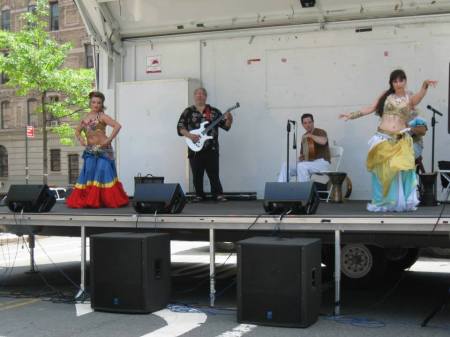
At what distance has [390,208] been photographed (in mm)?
6625

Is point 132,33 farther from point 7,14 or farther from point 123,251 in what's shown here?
point 7,14

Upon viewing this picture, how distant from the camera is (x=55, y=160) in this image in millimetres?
38344

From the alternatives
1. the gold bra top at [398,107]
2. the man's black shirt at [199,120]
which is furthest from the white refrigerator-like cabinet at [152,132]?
the gold bra top at [398,107]

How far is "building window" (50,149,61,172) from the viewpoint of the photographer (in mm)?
38125

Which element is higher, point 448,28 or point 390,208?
point 448,28

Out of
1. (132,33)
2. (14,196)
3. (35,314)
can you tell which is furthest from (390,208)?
(132,33)

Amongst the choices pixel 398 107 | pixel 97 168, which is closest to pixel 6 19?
pixel 97 168

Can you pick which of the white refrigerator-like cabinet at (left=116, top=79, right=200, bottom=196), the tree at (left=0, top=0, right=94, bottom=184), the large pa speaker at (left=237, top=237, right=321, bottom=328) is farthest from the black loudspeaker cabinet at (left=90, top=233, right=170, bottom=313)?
the tree at (left=0, top=0, right=94, bottom=184)

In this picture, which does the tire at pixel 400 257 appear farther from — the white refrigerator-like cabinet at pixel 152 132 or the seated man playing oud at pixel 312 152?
the white refrigerator-like cabinet at pixel 152 132

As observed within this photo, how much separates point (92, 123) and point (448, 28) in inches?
197

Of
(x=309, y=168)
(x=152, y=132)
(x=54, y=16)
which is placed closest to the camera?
(x=309, y=168)

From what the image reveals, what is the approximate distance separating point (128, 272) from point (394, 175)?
9.80 feet

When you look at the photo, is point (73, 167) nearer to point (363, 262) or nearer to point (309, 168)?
point (309, 168)

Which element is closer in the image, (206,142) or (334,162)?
(334,162)
